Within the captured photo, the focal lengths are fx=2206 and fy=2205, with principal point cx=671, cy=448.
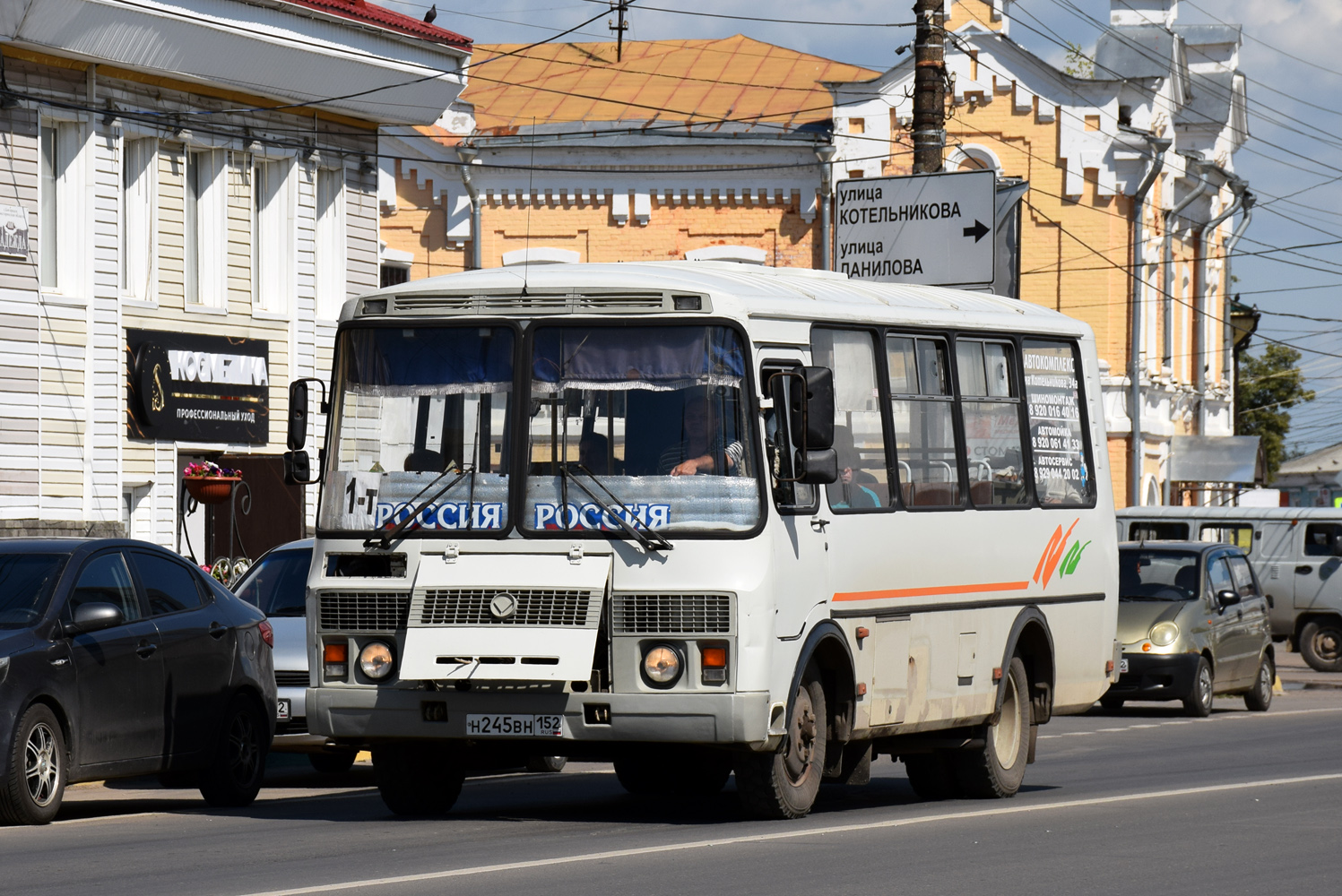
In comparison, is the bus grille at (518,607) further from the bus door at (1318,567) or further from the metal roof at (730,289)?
the bus door at (1318,567)

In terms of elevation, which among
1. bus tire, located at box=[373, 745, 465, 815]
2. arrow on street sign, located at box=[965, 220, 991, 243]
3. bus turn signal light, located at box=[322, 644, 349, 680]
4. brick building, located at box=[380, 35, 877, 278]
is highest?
brick building, located at box=[380, 35, 877, 278]

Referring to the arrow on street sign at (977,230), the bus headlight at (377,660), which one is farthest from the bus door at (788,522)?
the arrow on street sign at (977,230)

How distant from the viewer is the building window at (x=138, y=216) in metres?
25.3

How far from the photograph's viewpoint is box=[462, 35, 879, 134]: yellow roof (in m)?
44.7

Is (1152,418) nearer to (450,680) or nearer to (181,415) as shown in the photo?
(181,415)

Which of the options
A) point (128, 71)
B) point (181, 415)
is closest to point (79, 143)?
point (128, 71)

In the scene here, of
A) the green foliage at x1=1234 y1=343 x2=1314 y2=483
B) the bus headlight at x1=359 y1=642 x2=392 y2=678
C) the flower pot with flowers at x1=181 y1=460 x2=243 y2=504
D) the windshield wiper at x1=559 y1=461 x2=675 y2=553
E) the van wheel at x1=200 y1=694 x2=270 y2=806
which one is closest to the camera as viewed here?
the windshield wiper at x1=559 y1=461 x2=675 y2=553

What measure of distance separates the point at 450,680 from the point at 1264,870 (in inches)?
157

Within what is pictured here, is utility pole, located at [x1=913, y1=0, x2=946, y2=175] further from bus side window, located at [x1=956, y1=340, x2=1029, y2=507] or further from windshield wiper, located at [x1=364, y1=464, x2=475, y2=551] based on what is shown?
windshield wiper, located at [x1=364, y1=464, x2=475, y2=551]

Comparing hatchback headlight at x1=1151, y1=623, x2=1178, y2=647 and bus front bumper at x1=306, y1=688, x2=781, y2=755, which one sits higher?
bus front bumper at x1=306, y1=688, x2=781, y2=755

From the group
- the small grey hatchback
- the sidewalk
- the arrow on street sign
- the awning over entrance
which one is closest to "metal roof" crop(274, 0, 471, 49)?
the arrow on street sign

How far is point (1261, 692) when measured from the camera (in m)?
24.4

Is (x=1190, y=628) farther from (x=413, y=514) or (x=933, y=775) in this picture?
(x=413, y=514)

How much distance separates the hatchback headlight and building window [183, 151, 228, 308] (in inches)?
462
